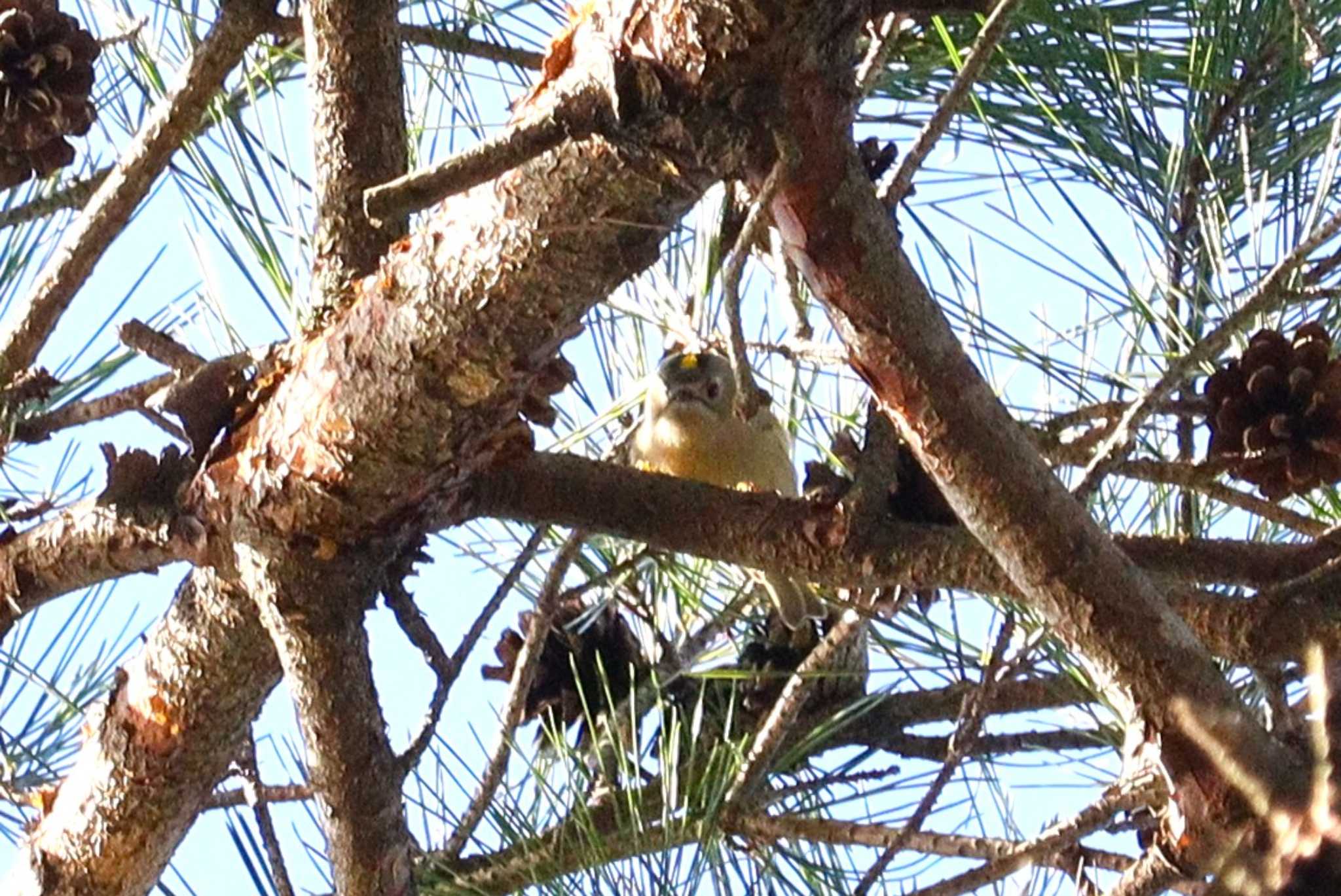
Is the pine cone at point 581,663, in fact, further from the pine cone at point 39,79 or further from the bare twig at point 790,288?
the pine cone at point 39,79

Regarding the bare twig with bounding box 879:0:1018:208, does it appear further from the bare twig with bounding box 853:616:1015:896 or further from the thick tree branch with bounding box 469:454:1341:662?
the bare twig with bounding box 853:616:1015:896

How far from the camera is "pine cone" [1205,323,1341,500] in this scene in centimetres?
86

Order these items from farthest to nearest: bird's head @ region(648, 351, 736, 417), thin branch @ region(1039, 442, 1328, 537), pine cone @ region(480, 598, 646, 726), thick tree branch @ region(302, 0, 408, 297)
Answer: bird's head @ region(648, 351, 736, 417), pine cone @ region(480, 598, 646, 726), thick tree branch @ region(302, 0, 408, 297), thin branch @ region(1039, 442, 1328, 537)

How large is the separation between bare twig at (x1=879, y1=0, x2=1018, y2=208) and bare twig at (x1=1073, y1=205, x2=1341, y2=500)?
5.8 inches

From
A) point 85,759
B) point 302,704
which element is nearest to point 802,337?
point 302,704

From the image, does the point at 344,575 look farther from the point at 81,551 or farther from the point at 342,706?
the point at 81,551

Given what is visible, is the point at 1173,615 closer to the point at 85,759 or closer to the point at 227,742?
the point at 227,742

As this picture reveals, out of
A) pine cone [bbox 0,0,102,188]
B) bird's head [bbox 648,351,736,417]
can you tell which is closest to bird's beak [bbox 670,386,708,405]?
bird's head [bbox 648,351,736,417]

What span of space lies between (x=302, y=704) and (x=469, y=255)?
29 cm

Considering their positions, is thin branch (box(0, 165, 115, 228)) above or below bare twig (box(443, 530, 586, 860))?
above

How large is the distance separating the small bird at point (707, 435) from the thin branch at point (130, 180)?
719 mm

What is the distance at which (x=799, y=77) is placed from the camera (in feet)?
2.09

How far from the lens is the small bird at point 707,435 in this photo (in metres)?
1.76

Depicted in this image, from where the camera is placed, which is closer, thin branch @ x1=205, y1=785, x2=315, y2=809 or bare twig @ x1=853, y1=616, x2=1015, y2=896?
Answer: bare twig @ x1=853, y1=616, x2=1015, y2=896
